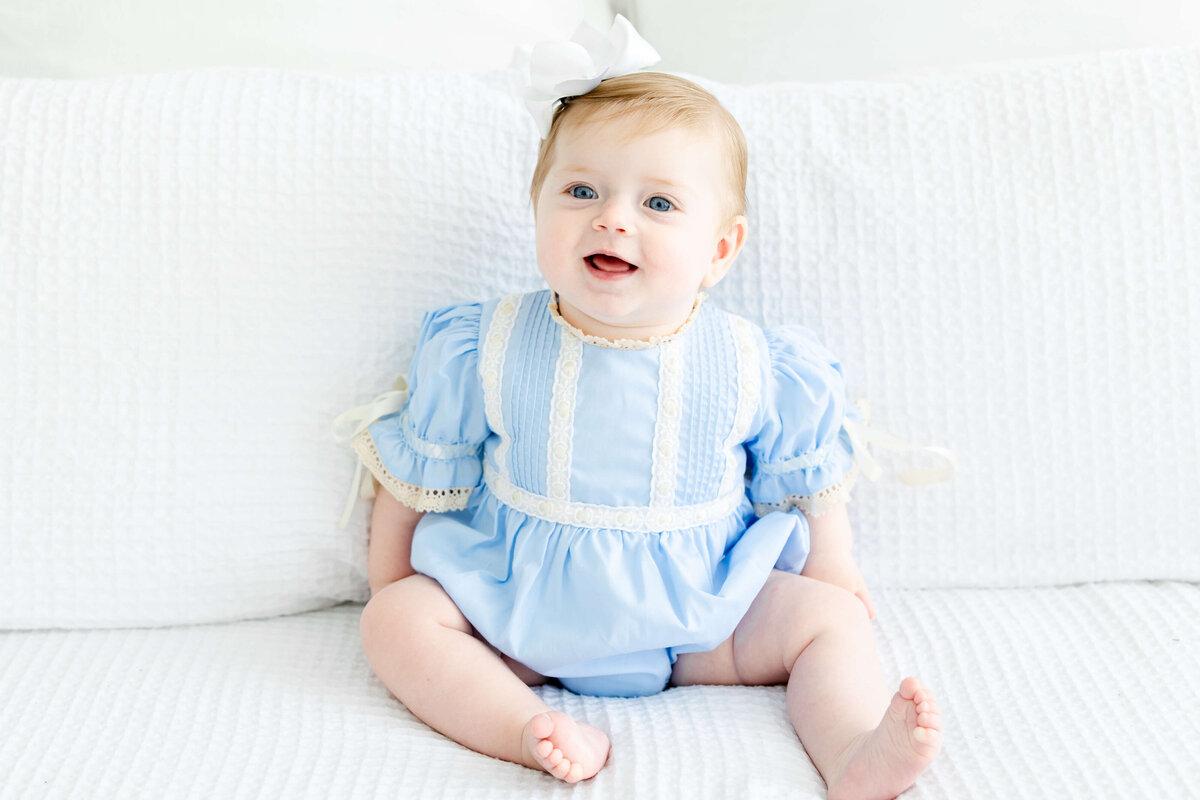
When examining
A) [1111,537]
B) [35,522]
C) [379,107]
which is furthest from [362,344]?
[1111,537]

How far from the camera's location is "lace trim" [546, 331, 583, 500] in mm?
983

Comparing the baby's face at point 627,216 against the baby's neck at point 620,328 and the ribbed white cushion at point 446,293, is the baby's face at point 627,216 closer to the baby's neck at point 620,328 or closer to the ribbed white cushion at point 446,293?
the baby's neck at point 620,328

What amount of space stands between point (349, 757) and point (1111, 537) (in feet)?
2.83

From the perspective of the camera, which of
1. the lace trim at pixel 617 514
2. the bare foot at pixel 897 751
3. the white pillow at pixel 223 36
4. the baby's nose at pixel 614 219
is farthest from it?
the white pillow at pixel 223 36

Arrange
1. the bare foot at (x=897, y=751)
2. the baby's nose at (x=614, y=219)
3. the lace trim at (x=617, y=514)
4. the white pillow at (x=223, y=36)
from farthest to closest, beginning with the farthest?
1. the white pillow at (x=223, y=36)
2. the lace trim at (x=617, y=514)
3. the baby's nose at (x=614, y=219)
4. the bare foot at (x=897, y=751)

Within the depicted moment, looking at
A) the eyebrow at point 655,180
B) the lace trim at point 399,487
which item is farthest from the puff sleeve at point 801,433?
the lace trim at point 399,487

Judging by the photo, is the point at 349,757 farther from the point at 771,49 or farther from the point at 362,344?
the point at 771,49

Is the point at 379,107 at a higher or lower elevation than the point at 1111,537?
higher

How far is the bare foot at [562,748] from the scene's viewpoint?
81 cm

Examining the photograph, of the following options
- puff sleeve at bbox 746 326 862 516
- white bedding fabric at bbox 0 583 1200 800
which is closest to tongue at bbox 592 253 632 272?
puff sleeve at bbox 746 326 862 516

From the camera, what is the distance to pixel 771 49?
127cm

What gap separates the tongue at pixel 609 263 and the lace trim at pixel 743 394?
0.17m

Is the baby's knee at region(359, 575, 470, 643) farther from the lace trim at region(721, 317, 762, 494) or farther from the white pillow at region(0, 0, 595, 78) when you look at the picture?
the white pillow at region(0, 0, 595, 78)

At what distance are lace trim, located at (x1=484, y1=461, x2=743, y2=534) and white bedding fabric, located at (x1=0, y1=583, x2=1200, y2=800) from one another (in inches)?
6.7
